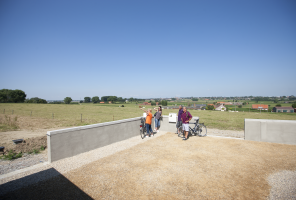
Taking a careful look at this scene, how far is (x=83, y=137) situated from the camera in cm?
636

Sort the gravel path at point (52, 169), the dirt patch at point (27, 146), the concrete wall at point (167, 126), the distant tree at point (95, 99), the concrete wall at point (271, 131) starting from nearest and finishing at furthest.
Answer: the gravel path at point (52, 169)
the concrete wall at point (271, 131)
the dirt patch at point (27, 146)
the concrete wall at point (167, 126)
the distant tree at point (95, 99)

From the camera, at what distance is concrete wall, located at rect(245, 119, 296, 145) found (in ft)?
24.5

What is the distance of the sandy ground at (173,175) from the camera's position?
3.57m

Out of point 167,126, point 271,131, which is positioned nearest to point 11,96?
point 167,126

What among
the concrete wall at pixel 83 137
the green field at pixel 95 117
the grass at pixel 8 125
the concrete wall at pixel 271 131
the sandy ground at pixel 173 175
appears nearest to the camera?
the sandy ground at pixel 173 175

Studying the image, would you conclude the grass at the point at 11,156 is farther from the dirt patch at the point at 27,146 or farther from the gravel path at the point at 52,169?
the gravel path at the point at 52,169

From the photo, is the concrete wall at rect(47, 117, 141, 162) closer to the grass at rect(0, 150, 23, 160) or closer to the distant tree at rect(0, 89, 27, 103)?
the grass at rect(0, 150, 23, 160)

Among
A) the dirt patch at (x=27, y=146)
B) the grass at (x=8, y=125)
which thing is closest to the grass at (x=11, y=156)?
the dirt patch at (x=27, y=146)

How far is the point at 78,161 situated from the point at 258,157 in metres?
6.79

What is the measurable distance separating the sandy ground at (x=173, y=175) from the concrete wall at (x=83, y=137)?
1.27 metres

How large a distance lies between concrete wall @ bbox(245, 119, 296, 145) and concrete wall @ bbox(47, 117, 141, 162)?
21.7 ft

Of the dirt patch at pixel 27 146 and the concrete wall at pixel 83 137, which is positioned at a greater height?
the concrete wall at pixel 83 137

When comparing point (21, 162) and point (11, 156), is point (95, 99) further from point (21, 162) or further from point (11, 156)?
point (21, 162)

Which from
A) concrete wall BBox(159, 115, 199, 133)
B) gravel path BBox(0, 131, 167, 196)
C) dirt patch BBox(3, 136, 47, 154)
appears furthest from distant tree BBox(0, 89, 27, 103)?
gravel path BBox(0, 131, 167, 196)
